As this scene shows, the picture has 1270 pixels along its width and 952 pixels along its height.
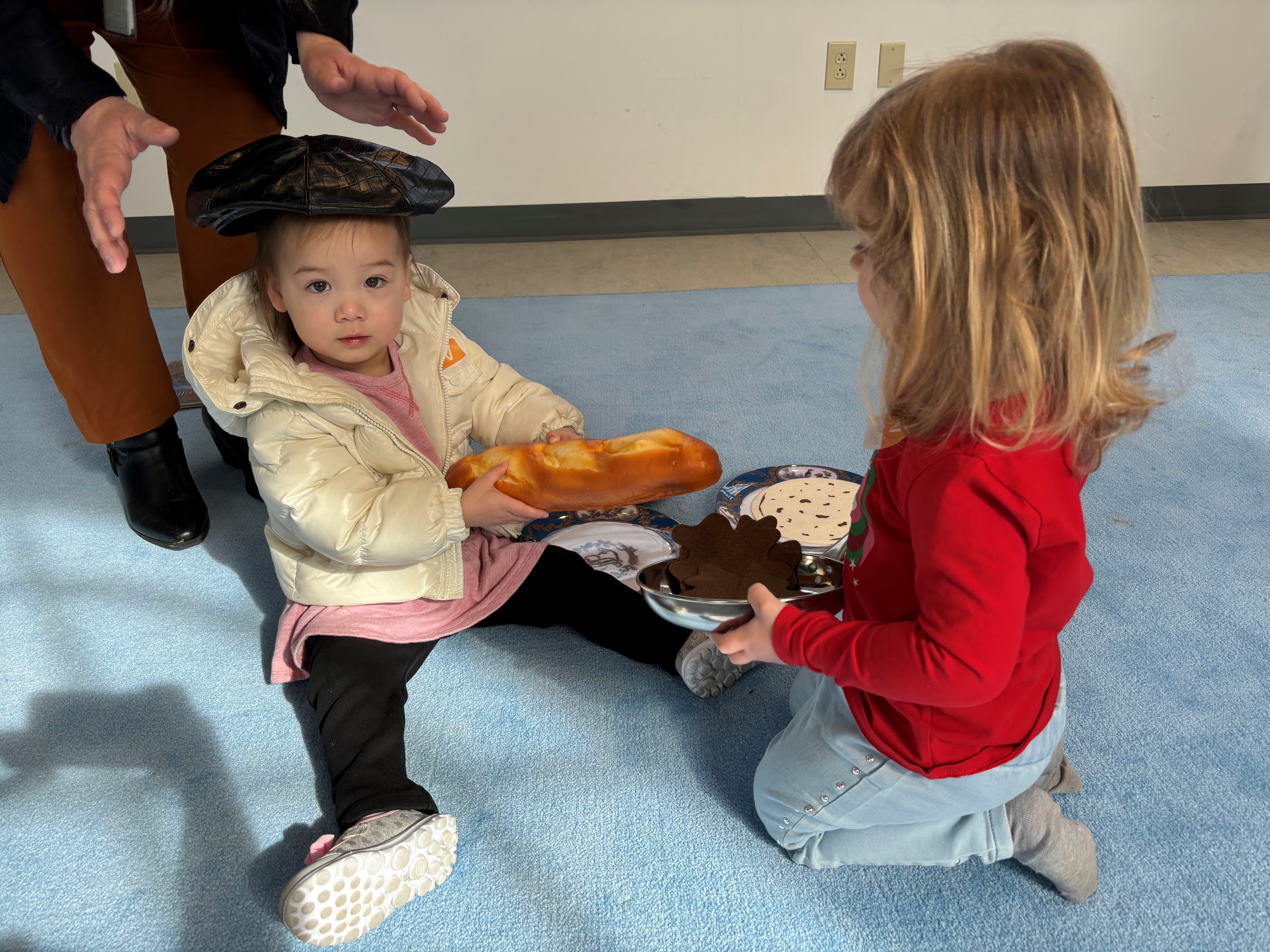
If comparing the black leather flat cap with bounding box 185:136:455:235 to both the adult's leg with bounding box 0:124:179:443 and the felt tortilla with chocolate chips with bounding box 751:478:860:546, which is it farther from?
the felt tortilla with chocolate chips with bounding box 751:478:860:546

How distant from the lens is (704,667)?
937 mm

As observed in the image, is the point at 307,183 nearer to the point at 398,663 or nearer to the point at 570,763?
the point at 398,663

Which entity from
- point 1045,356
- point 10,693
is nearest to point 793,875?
point 1045,356

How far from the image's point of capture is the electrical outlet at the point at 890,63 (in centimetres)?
235

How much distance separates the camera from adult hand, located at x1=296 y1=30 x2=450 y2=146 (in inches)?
40.9

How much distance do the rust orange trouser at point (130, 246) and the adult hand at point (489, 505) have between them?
561 millimetres

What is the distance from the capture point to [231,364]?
37.1 inches

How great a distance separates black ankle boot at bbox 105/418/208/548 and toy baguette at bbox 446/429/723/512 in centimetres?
45

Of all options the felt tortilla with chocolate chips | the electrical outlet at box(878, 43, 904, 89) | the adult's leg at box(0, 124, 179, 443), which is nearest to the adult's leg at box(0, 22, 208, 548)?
the adult's leg at box(0, 124, 179, 443)

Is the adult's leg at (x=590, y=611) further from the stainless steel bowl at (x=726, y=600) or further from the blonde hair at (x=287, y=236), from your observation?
the blonde hair at (x=287, y=236)

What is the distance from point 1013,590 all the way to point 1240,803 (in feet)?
1.48

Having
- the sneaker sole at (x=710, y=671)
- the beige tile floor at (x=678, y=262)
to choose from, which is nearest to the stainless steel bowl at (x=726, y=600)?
the sneaker sole at (x=710, y=671)

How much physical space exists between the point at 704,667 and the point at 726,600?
0.77 feet

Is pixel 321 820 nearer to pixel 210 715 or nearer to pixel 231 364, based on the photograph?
pixel 210 715
